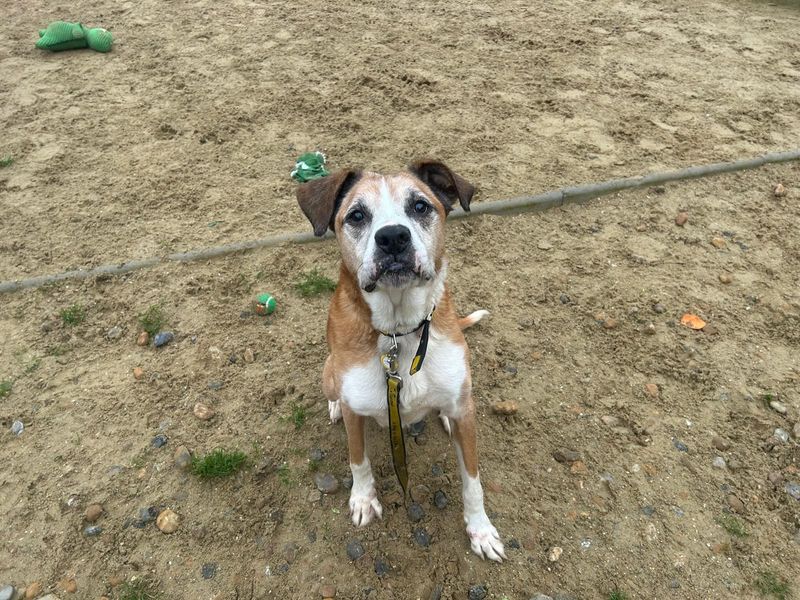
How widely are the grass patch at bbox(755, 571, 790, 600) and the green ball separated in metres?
3.50

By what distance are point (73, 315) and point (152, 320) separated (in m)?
0.63

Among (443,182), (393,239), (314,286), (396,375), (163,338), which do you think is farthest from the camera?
(314,286)

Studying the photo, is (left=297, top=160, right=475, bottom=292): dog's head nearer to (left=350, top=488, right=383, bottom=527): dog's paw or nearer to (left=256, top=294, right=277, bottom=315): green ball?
(left=350, top=488, right=383, bottom=527): dog's paw

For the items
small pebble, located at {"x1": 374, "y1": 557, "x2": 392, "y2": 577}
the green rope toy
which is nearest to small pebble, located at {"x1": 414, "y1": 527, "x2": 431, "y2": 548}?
small pebble, located at {"x1": 374, "y1": 557, "x2": 392, "y2": 577}

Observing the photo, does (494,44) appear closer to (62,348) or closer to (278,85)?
(278,85)

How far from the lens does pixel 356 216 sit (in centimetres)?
283

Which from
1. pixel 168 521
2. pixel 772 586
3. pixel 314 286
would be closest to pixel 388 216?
pixel 314 286

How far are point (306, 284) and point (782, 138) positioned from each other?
531 cm

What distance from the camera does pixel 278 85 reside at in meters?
7.13

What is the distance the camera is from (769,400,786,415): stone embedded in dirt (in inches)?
137

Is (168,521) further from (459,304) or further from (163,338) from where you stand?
(459,304)

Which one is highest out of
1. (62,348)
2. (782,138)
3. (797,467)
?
(782,138)

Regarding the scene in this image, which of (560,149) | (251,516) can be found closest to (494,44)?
(560,149)

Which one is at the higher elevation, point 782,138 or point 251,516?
point 782,138
